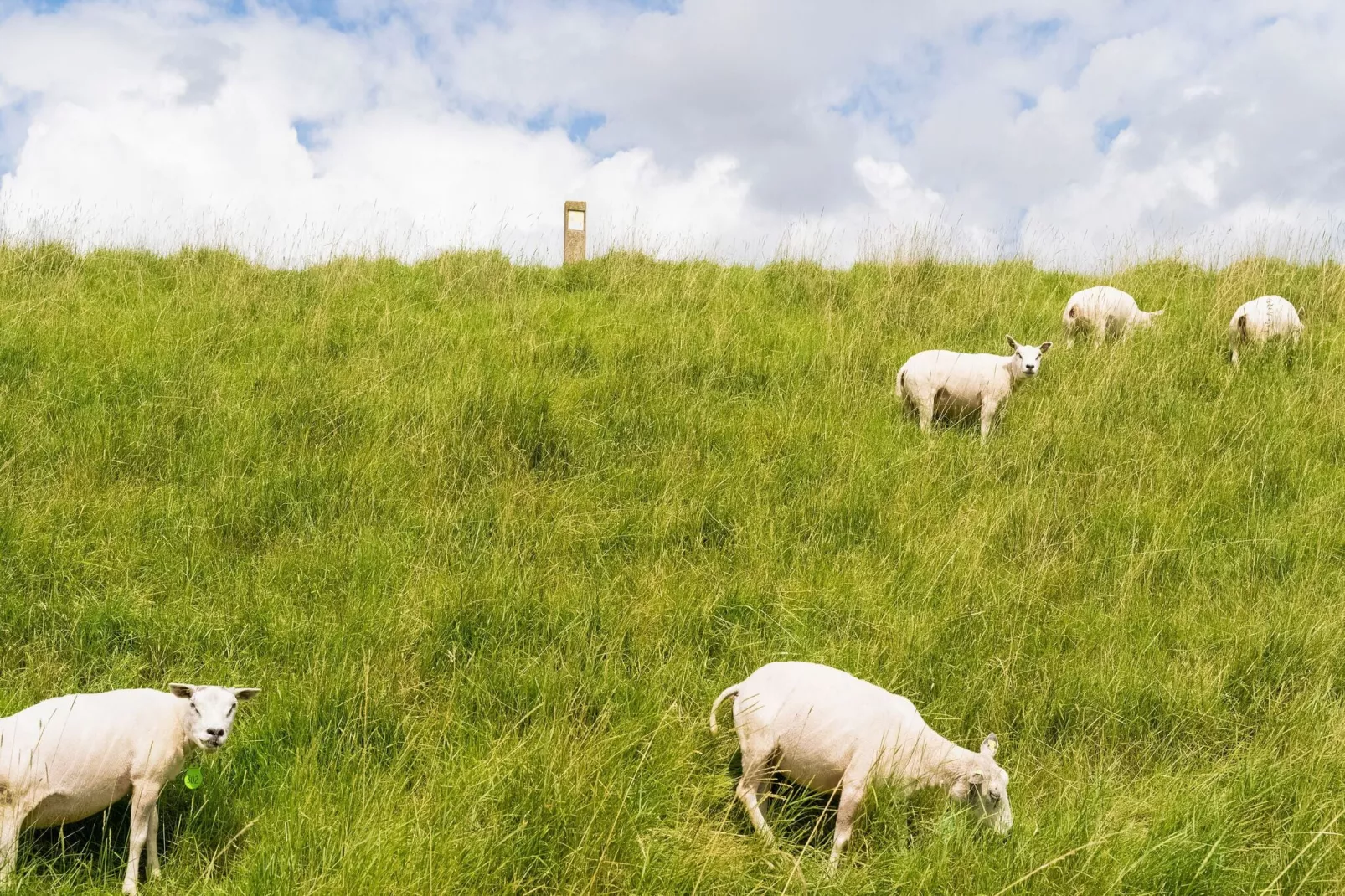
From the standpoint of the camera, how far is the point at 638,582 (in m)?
4.64

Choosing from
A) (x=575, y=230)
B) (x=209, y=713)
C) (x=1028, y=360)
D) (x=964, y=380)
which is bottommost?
(x=209, y=713)

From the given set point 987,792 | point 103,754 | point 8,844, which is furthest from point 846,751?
point 8,844

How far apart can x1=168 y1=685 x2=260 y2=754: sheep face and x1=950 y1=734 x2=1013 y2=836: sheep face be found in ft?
7.75

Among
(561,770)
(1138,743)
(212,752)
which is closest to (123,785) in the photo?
(212,752)

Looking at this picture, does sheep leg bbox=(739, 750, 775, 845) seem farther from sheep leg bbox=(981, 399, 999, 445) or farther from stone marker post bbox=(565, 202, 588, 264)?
stone marker post bbox=(565, 202, 588, 264)

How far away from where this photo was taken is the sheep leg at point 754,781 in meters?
3.10

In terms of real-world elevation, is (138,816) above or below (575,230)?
below

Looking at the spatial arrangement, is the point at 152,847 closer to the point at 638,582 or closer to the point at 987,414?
the point at 638,582

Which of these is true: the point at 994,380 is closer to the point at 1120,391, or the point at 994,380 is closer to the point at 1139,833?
the point at 1120,391

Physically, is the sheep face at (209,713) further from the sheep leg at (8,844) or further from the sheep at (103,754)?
the sheep leg at (8,844)

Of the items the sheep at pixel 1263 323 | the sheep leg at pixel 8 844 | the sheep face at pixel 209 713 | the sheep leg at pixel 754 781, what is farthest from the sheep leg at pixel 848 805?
the sheep at pixel 1263 323

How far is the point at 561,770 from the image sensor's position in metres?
3.02

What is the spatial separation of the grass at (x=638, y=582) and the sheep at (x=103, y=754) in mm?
156

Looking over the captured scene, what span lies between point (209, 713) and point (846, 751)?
2.04 meters
